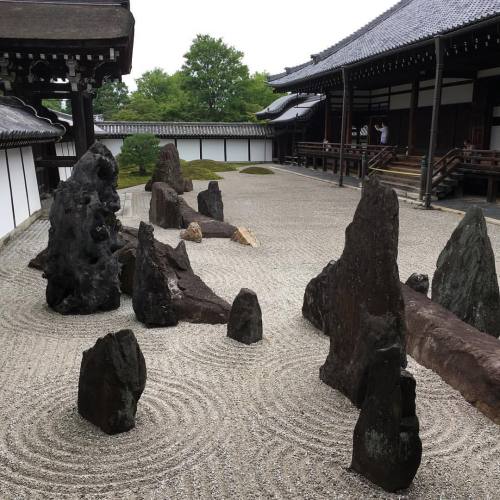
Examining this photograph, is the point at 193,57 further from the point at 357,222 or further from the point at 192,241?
the point at 357,222

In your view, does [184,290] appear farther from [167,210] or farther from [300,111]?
[300,111]

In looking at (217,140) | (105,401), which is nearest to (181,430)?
(105,401)

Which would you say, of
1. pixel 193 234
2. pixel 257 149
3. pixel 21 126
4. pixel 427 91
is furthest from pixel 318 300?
pixel 257 149

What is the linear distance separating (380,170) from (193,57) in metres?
28.5

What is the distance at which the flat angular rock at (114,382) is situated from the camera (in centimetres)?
362

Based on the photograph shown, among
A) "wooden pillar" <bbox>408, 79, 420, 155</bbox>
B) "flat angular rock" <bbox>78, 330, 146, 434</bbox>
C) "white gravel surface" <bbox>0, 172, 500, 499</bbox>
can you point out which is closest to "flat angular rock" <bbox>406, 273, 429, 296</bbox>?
"white gravel surface" <bbox>0, 172, 500, 499</bbox>

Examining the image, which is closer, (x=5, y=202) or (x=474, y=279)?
(x=474, y=279)

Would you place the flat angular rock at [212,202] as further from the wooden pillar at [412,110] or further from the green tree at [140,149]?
the green tree at [140,149]

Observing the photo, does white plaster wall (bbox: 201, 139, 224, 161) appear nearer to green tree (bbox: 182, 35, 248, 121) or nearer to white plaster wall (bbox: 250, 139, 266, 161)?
white plaster wall (bbox: 250, 139, 266, 161)

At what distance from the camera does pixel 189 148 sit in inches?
1383

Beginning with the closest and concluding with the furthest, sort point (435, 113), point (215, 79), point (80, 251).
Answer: point (80, 251), point (435, 113), point (215, 79)

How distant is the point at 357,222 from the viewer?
4082mm

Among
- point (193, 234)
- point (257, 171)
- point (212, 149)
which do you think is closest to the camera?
point (193, 234)

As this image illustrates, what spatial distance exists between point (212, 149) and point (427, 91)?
18.5 metres
